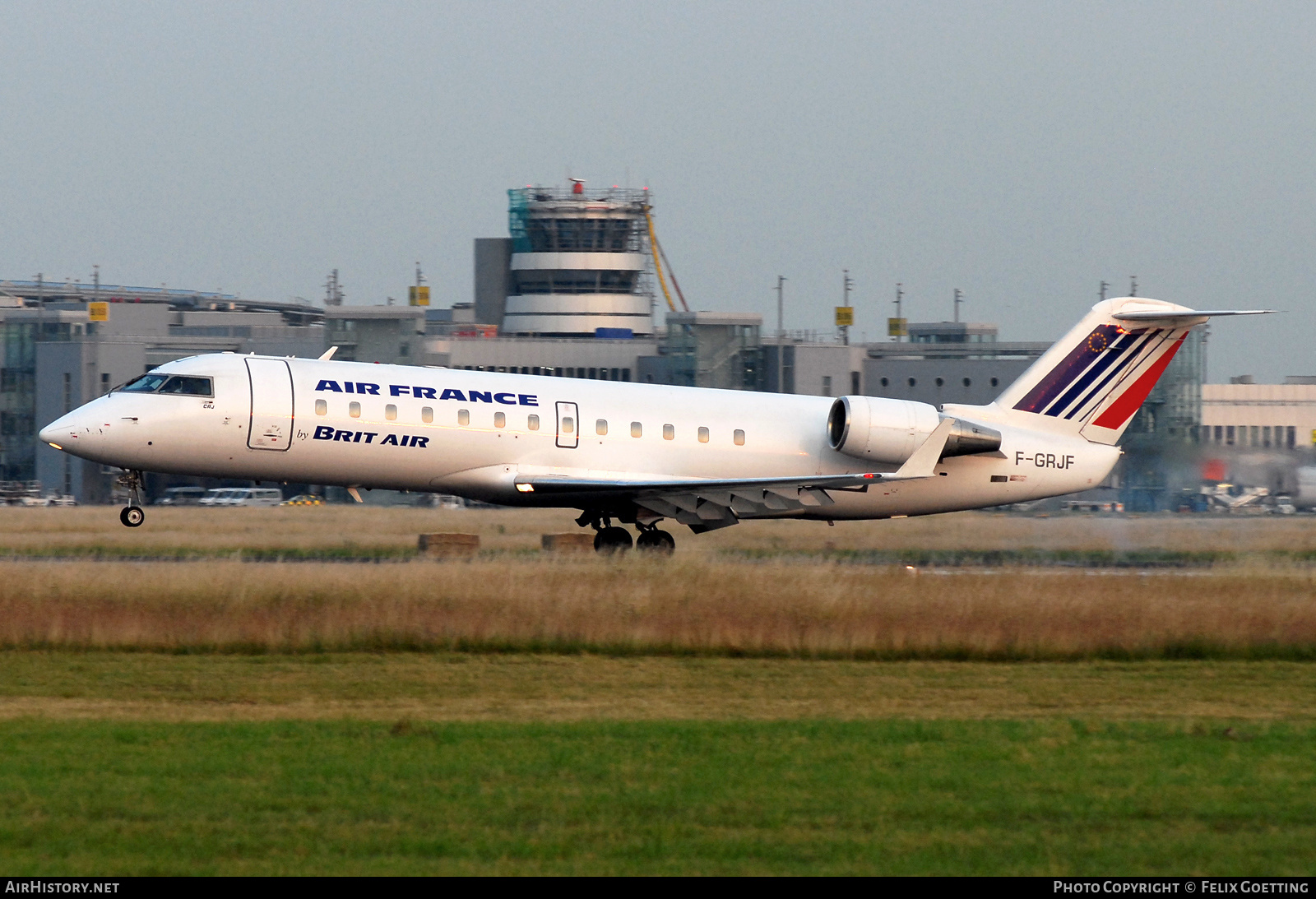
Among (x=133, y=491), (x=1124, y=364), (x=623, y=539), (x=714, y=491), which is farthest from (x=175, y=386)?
(x=1124, y=364)

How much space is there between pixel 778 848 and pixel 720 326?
80.9 meters

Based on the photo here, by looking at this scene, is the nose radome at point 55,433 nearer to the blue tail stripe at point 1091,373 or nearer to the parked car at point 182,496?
the blue tail stripe at point 1091,373

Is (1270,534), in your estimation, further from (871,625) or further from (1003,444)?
(871,625)

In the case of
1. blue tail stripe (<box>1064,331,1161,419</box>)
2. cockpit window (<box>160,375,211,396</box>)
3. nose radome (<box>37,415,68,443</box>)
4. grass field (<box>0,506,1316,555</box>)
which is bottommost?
grass field (<box>0,506,1316,555</box>)

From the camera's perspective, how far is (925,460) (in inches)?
968

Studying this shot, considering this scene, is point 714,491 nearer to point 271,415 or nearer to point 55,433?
point 271,415

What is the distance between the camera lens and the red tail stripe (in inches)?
1078

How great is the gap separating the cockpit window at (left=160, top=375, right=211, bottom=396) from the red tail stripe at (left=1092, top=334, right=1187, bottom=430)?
15488 mm

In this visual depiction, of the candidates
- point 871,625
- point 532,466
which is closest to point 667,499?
point 532,466

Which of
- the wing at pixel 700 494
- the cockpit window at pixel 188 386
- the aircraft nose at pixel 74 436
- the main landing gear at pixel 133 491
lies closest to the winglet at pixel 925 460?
the wing at pixel 700 494

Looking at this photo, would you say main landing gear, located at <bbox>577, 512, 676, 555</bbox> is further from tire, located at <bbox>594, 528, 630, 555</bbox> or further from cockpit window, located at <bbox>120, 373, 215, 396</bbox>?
cockpit window, located at <bbox>120, 373, 215, 396</bbox>

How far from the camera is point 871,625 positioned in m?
16.8

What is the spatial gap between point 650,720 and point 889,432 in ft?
49.2

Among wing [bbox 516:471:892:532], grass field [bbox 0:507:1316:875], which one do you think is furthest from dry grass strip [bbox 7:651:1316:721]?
wing [bbox 516:471:892:532]
